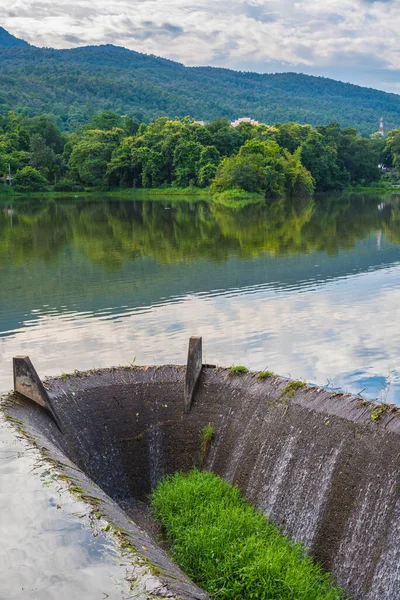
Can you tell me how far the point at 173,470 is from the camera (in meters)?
8.87

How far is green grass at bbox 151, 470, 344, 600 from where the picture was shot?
234 inches

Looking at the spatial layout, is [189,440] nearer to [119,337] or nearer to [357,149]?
[119,337]

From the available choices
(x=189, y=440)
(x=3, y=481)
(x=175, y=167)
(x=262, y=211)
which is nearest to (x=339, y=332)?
(x=189, y=440)

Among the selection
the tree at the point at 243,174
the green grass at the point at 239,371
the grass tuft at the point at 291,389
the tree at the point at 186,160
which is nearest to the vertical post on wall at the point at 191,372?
the green grass at the point at 239,371

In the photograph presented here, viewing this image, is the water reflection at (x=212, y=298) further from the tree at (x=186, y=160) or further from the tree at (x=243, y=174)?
the tree at (x=186, y=160)

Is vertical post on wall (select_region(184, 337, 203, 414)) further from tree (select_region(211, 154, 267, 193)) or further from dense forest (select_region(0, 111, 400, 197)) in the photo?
dense forest (select_region(0, 111, 400, 197))

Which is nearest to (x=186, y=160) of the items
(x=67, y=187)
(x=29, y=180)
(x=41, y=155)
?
(x=67, y=187)

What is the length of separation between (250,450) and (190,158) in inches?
2427

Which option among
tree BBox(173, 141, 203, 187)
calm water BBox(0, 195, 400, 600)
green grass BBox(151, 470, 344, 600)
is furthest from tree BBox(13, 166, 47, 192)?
green grass BBox(151, 470, 344, 600)

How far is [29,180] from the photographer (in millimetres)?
67688

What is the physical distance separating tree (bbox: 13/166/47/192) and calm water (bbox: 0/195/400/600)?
38.6m

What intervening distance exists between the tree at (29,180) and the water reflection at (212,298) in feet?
118

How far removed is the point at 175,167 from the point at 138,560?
65.4m

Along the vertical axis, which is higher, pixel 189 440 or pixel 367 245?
pixel 367 245
